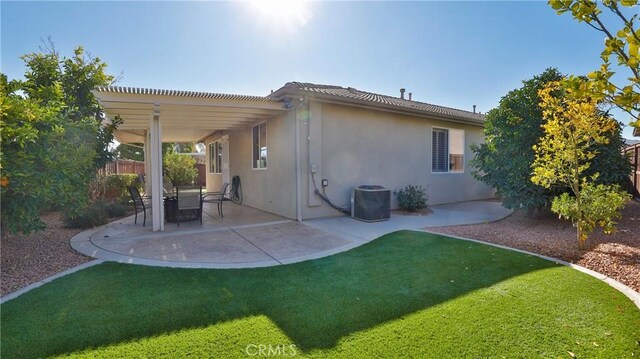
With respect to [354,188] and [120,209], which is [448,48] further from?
[120,209]

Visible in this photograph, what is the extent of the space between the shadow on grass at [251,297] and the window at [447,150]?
6.76 meters

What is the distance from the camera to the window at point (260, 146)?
9969 millimetres

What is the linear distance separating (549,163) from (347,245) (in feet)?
12.2

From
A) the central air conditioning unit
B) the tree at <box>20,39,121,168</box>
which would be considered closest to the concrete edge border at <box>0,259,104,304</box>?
the tree at <box>20,39,121,168</box>

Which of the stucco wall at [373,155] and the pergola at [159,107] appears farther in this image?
the stucco wall at [373,155]

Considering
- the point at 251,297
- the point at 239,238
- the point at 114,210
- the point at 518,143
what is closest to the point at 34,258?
the point at 239,238

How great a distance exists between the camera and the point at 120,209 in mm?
9297

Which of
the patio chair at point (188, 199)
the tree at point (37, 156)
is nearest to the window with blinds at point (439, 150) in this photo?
the patio chair at point (188, 199)

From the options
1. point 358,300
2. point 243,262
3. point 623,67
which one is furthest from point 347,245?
point 623,67

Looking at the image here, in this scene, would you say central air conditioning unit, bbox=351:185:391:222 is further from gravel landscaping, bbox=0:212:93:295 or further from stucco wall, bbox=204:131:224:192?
stucco wall, bbox=204:131:224:192

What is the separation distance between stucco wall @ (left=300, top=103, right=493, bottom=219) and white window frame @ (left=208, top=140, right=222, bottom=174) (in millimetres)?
7613

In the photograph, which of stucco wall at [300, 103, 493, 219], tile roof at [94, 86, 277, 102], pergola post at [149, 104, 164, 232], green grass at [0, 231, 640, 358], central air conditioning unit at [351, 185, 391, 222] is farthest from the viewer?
stucco wall at [300, 103, 493, 219]

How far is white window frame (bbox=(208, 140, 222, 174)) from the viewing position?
14.8m

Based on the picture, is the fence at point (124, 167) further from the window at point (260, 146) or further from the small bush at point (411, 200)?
the small bush at point (411, 200)
